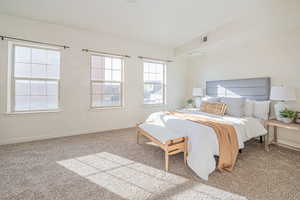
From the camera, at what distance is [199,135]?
2.01 m

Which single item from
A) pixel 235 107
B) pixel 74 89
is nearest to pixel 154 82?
pixel 74 89

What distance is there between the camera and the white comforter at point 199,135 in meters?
1.89

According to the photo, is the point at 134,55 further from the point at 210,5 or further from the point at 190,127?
the point at 190,127

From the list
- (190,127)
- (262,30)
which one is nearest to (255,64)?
(262,30)

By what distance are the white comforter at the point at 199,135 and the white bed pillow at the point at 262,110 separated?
1.66ft

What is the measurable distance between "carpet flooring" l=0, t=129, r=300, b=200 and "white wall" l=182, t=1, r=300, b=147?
1570 millimetres

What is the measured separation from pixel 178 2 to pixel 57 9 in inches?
91.9

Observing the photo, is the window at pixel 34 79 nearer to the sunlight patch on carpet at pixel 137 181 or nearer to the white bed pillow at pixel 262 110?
the sunlight patch on carpet at pixel 137 181

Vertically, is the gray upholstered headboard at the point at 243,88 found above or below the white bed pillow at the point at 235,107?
above

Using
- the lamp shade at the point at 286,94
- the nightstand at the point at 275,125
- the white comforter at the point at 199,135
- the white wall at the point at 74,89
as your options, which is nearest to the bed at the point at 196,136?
the white comforter at the point at 199,135

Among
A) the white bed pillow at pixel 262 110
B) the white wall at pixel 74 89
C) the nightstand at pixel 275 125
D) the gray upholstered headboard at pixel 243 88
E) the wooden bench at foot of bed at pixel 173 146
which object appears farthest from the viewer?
the gray upholstered headboard at pixel 243 88

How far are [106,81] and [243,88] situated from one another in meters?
3.64

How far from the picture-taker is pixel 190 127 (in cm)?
220

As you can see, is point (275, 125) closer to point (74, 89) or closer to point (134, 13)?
point (134, 13)
